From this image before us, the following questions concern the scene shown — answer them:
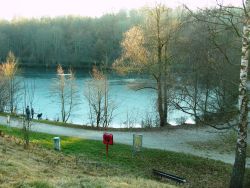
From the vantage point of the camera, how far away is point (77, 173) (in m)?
13.3

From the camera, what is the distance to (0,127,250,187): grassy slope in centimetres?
1097

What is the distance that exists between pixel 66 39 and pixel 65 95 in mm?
60491

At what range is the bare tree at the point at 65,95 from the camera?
37.9m

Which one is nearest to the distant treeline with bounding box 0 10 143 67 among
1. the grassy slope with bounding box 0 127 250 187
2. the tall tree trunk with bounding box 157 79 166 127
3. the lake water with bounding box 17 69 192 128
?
the lake water with bounding box 17 69 192 128

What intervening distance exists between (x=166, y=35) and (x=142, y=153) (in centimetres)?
1021

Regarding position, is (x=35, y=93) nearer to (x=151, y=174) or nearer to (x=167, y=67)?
(x=167, y=67)

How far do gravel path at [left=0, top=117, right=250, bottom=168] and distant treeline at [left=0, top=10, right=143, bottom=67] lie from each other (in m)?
55.4

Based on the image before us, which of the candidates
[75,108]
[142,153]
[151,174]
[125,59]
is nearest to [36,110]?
[75,108]

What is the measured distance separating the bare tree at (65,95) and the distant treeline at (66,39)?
3546 cm

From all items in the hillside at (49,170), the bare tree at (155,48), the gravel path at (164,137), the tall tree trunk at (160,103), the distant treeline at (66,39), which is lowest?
the gravel path at (164,137)

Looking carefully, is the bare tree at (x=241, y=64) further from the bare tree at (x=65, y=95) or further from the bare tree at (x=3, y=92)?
the bare tree at (x=3, y=92)

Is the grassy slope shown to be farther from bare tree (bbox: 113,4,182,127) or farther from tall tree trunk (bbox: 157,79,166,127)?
bare tree (bbox: 113,4,182,127)

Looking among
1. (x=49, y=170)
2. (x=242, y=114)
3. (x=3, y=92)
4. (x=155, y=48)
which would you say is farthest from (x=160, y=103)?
(x=3, y=92)

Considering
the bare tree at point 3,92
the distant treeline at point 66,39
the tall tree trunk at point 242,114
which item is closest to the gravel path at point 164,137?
the tall tree trunk at point 242,114
